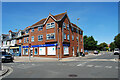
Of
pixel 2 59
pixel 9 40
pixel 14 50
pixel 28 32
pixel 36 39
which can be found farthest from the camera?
pixel 9 40

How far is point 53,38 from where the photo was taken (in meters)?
25.9

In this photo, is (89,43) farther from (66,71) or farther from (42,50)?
(66,71)

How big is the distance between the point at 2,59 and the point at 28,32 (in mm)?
17502

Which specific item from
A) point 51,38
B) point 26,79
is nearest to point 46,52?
point 51,38

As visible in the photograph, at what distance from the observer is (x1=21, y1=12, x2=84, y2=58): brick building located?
25348 mm

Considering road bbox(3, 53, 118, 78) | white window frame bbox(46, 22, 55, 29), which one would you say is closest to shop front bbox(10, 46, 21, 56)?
white window frame bbox(46, 22, 55, 29)

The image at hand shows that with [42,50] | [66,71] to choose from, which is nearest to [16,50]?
[42,50]

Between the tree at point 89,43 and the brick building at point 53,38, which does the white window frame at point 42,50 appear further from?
the tree at point 89,43

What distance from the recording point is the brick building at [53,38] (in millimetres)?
25348

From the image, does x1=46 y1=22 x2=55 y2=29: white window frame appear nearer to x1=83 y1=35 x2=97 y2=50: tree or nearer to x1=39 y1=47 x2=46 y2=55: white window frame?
x1=39 y1=47 x2=46 y2=55: white window frame

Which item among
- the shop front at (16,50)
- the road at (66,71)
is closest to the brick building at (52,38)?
the shop front at (16,50)

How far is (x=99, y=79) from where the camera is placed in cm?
650

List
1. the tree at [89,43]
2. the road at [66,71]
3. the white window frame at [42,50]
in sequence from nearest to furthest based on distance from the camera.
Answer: the road at [66,71], the white window frame at [42,50], the tree at [89,43]

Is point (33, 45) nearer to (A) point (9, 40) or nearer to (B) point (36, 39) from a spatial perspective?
(B) point (36, 39)
